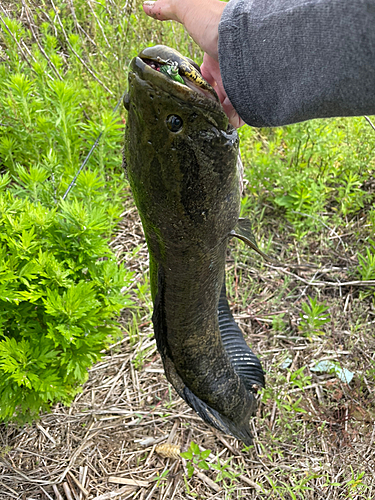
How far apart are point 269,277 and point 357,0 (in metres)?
2.40

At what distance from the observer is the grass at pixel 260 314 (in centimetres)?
243

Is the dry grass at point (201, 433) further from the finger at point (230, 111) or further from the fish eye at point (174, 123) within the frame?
the fish eye at point (174, 123)

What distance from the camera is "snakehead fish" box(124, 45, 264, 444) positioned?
1.24m

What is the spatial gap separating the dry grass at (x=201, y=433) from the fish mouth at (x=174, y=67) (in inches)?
78.7

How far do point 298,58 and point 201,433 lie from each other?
7.26 ft

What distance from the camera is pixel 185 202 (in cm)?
141

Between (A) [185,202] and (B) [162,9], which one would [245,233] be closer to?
(A) [185,202]

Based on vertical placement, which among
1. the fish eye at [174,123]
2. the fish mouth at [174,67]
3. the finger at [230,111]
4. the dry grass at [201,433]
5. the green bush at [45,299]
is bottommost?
the dry grass at [201,433]

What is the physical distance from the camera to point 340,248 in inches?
138

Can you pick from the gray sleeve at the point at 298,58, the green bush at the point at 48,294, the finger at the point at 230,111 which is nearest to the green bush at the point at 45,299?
Answer: the green bush at the point at 48,294

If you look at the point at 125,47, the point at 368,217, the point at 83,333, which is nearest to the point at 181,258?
the point at 83,333

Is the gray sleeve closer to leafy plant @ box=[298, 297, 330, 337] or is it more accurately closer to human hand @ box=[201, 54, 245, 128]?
human hand @ box=[201, 54, 245, 128]

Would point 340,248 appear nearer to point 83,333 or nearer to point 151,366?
point 151,366

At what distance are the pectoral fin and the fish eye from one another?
22.5 inches
